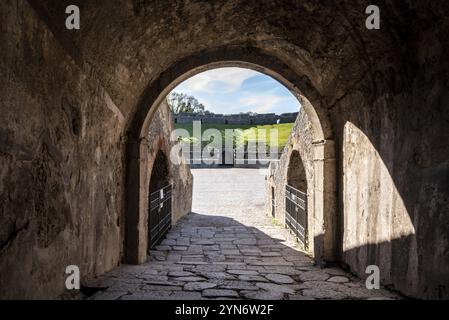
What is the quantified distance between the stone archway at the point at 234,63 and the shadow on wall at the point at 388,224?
28 centimetres

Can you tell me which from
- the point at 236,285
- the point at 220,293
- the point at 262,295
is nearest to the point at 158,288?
the point at 220,293

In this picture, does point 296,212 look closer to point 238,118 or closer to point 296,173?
point 296,173

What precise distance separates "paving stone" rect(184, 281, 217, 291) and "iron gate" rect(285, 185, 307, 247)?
3176 mm

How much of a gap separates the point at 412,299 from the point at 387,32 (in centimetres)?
233

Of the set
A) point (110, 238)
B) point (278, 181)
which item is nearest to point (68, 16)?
point (110, 238)

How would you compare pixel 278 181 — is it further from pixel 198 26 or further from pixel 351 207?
pixel 198 26

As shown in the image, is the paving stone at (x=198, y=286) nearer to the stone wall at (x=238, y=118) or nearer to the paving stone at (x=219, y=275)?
the paving stone at (x=219, y=275)

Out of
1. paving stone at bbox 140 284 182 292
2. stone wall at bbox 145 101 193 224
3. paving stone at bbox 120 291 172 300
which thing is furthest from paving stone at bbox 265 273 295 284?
stone wall at bbox 145 101 193 224

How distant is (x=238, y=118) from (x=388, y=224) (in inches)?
1740

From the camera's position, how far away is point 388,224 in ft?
11.0

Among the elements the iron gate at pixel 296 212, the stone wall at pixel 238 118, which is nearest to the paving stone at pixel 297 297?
the iron gate at pixel 296 212

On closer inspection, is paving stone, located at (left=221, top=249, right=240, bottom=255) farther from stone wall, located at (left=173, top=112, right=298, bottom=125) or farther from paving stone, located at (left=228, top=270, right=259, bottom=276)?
stone wall, located at (left=173, top=112, right=298, bottom=125)

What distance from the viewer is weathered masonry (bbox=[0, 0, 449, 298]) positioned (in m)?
2.17

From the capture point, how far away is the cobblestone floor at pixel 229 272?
11.1ft
